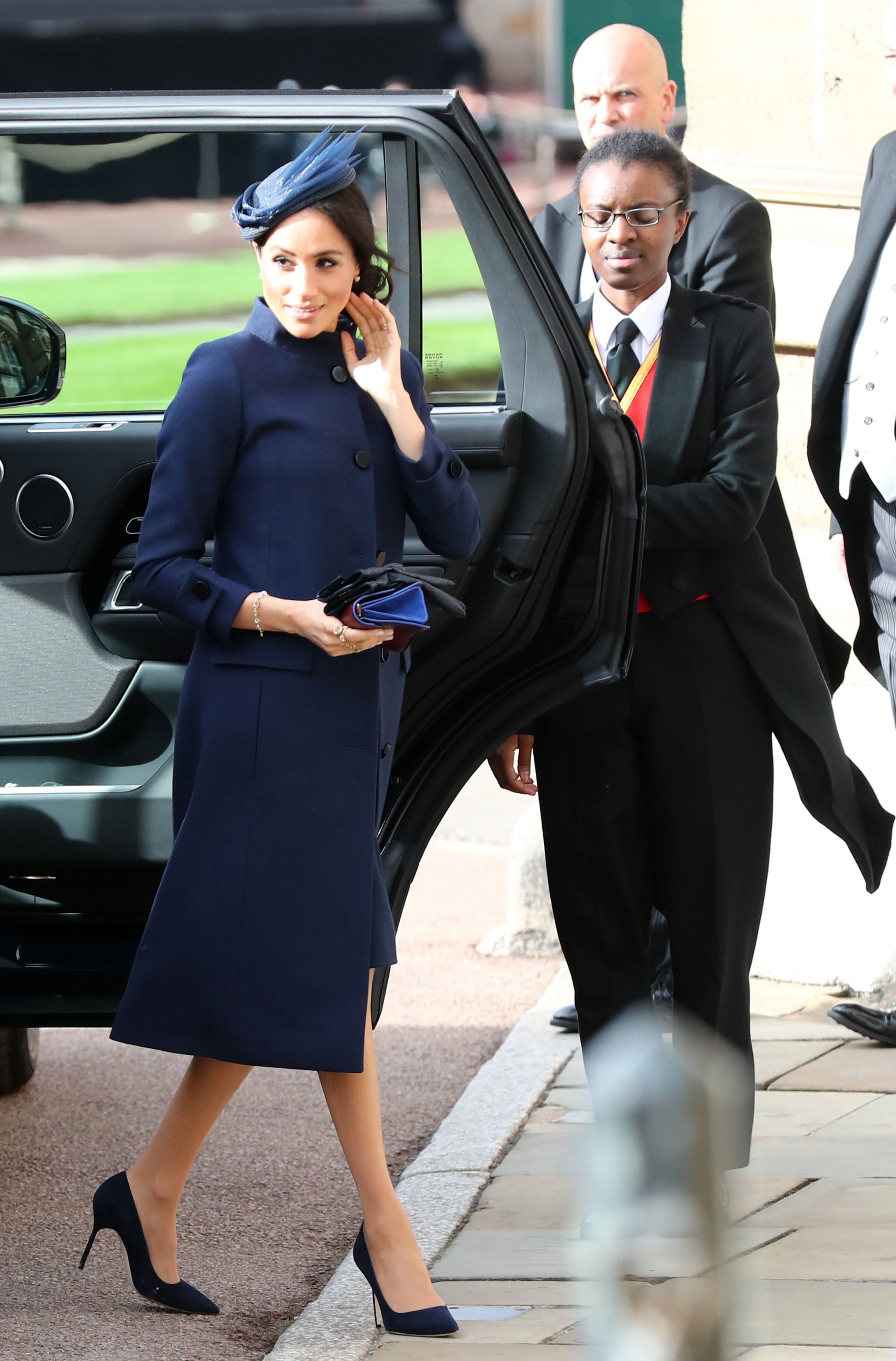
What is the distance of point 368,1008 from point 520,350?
109 cm

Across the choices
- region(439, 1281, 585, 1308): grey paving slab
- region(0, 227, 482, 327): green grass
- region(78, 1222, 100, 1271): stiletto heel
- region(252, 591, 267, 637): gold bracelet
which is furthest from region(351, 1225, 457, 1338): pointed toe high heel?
region(0, 227, 482, 327): green grass

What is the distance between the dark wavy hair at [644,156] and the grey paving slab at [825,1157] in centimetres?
183

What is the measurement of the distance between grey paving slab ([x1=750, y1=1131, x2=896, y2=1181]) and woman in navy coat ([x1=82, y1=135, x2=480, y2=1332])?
41.2 inches

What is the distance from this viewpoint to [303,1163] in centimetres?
384

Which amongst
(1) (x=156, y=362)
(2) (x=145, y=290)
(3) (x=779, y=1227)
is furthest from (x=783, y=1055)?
(2) (x=145, y=290)

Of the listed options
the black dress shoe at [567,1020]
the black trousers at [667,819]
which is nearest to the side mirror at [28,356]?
the black trousers at [667,819]

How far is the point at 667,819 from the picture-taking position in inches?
131

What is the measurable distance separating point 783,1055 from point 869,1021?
245mm

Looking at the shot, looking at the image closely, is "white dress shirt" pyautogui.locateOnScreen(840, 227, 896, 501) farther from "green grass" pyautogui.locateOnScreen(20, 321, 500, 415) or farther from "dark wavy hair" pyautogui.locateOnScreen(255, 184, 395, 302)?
"dark wavy hair" pyautogui.locateOnScreen(255, 184, 395, 302)

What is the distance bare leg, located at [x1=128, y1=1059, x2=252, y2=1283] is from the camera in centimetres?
294

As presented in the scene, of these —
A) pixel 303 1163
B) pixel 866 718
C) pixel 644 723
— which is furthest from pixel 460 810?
pixel 644 723

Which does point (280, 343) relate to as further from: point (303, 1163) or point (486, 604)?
point (303, 1163)

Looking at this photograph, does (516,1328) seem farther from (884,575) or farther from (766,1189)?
(884,575)

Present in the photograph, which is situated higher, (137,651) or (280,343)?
(280,343)
